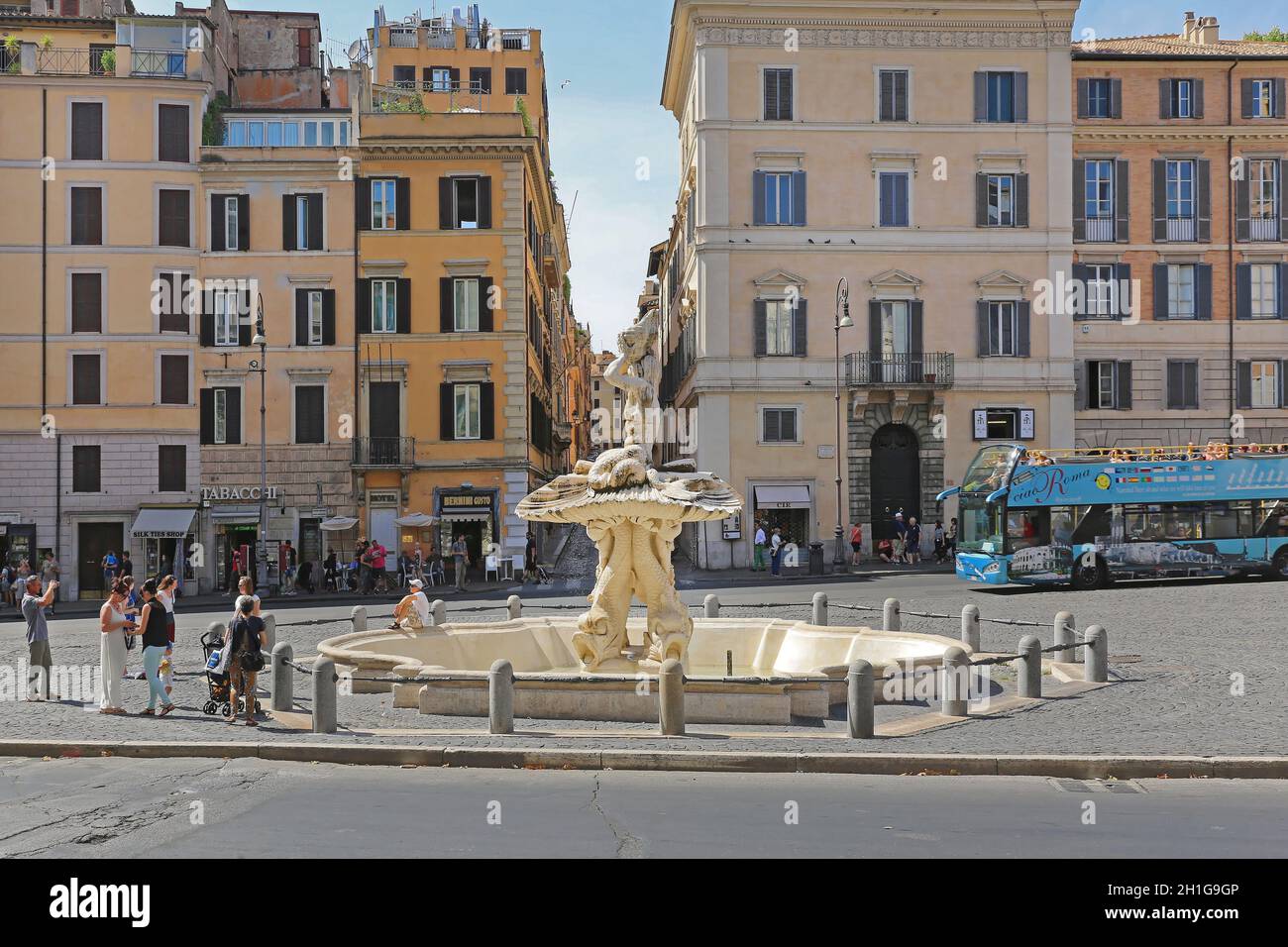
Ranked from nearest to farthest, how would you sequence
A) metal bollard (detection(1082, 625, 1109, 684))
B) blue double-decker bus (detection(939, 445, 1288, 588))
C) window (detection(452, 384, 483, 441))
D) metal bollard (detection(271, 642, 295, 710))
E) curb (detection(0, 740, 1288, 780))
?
curb (detection(0, 740, 1288, 780)), metal bollard (detection(271, 642, 295, 710)), metal bollard (detection(1082, 625, 1109, 684)), blue double-decker bus (detection(939, 445, 1288, 588)), window (detection(452, 384, 483, 441))

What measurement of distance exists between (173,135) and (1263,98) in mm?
36791

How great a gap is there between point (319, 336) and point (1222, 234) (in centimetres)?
3081

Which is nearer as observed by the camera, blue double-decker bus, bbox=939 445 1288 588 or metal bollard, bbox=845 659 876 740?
metal bollard, bbox=845 659 876 740

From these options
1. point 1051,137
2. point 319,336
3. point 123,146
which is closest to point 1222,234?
point 1051,137

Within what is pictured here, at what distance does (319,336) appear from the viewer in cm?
4138

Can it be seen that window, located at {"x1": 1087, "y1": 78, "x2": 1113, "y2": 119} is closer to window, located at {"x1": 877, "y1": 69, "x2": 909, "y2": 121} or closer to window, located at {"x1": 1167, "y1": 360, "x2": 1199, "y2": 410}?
window, located at {"x1": 877, "y1": 69, "x2": 909, "y2": 121}

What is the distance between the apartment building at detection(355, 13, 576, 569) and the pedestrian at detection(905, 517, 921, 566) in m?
12.3

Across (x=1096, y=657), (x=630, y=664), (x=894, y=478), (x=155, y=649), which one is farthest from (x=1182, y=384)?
(x=155, y=649)

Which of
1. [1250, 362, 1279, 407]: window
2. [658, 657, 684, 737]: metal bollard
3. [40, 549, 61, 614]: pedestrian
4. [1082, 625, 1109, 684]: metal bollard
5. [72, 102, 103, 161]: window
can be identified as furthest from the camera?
[1250, 362, 1279, 407]: window

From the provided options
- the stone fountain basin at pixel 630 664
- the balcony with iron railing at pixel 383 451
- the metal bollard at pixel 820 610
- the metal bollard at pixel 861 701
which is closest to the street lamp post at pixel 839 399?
the balcony with iron railing at pixel 383 451

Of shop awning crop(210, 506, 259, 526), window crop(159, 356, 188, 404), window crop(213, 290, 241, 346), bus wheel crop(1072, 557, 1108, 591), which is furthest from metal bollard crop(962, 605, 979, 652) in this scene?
window crop(159, 356, 188, 404)

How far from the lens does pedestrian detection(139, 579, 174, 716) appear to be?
46.1 ft
